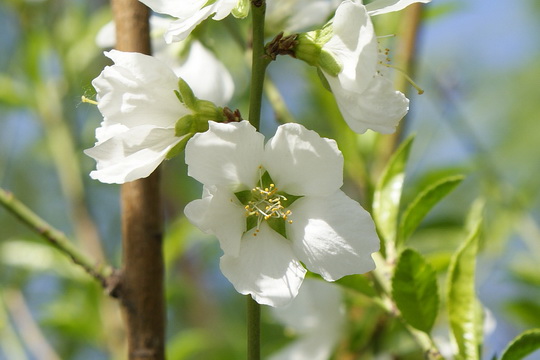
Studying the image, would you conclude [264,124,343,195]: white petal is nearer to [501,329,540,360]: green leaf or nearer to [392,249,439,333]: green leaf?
[392,249,439,333]: green leaf

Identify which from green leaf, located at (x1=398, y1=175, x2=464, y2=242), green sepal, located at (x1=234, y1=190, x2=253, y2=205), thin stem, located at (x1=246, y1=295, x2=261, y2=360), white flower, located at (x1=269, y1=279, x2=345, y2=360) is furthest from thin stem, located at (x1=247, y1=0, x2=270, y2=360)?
white flower, located at (x1=269, y1=279, x2=345, y2=360)

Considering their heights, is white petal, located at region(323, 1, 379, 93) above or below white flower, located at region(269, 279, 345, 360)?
above

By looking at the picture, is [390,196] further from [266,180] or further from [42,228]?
[42,228]

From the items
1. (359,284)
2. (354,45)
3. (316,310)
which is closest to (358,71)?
(354,45)

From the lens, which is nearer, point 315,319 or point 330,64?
point 330,64

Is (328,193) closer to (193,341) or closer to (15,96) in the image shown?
(193,341)

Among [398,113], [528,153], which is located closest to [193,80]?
[398,113]
